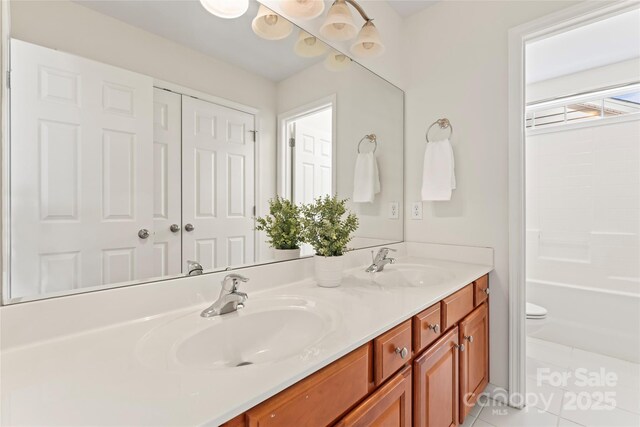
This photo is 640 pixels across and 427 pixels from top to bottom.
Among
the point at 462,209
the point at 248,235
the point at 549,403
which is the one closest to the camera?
the point at 248,235

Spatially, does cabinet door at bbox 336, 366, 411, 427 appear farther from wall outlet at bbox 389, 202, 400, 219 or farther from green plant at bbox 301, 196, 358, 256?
wall outlet at bbox 389, 202, 400, 219

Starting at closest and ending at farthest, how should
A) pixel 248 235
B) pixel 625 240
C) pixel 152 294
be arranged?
pixel 152 294, pixel 248 235, pixel 625 240

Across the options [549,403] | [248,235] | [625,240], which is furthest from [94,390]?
[625,240]

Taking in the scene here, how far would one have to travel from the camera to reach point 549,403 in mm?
1660

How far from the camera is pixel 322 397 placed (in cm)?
66

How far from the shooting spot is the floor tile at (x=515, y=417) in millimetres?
1501

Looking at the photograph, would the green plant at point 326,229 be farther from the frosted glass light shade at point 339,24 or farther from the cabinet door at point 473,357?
the frosted glass light shade at point 339,24

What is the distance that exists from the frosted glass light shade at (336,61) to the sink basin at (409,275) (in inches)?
41.4

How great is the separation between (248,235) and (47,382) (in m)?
0.70

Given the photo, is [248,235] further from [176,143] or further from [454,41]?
[454,41]

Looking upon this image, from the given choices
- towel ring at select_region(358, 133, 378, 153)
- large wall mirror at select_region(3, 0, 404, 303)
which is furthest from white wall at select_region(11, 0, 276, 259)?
towel ring at select_region(358, 133, 378, 153)

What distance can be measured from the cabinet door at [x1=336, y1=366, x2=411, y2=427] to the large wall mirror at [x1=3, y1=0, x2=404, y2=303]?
62 centimetres

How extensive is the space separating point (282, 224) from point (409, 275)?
0.81 metres

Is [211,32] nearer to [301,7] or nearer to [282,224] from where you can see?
[301,7]
